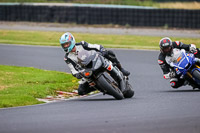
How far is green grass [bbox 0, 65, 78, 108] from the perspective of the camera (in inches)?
436

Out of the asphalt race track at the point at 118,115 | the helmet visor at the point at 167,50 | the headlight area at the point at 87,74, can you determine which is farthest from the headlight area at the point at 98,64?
the helmet visor at the point at 167,50

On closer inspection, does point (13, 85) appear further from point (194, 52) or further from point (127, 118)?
point (127, 118)

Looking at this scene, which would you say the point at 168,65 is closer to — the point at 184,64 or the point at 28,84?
the point at 184,64

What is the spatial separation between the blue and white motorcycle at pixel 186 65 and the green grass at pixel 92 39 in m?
12.1

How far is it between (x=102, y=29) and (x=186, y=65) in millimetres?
20797

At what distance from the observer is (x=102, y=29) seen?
33062 mm

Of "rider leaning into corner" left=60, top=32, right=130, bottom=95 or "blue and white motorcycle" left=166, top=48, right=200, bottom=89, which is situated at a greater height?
"rider leaning into corner" left=60, top=32, right=130, bottom=95

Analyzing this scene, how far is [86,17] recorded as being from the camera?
3416cm

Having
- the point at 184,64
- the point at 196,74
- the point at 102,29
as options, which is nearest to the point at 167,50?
the point at 184,64

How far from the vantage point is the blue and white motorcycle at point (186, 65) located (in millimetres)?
12469

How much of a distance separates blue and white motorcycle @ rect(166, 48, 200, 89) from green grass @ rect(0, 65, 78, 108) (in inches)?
105

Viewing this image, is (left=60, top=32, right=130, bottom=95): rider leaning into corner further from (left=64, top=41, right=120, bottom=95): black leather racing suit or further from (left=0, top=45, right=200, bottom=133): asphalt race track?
A: (left=0, top=45, right=200, bottom=133): asphalt race track

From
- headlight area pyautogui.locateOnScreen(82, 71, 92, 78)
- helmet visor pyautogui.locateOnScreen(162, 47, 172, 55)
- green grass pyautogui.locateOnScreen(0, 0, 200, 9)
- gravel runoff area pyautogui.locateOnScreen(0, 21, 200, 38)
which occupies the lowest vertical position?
gravel runoff area pyautogui.locateOnScreen(0, 21, 200, 38)

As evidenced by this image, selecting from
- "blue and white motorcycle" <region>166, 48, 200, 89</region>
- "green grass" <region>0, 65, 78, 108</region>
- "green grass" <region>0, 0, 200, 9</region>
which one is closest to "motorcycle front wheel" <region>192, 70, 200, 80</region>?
"blue and white motorcycle" <region>166, 48, 200, 89</region>
